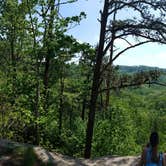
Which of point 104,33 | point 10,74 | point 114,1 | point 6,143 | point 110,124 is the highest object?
point 114,1

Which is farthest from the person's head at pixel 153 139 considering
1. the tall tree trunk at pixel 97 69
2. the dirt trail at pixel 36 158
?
the tall tree trunk at pixel 97 69

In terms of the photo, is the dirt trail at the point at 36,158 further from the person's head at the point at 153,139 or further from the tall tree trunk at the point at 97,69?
the tall tree trunk at the point at 97,69

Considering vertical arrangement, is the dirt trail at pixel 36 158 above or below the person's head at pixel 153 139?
below

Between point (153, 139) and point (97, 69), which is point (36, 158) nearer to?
point (153, 139)

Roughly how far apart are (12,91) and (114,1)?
18.3 ft

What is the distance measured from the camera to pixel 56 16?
55.1ft

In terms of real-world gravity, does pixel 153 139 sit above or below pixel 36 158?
above

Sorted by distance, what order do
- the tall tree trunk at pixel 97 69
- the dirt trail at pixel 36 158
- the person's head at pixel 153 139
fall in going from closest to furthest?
the person's head at pixel 153 139 < the dirt trail at pixel 36 158 < the tall tree trunk at pixel 97 69

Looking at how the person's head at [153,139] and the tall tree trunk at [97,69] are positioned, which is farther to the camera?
the tall tree trunk at [97,69]

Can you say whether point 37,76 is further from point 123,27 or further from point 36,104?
point 123,27

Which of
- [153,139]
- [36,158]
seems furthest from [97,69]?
[153,139]

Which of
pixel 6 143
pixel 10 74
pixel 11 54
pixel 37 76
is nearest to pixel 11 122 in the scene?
pixel 10 74

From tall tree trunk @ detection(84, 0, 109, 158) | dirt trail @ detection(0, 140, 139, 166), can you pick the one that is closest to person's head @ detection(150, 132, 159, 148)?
dirt trail @ detection(0, 140, 139, 166)

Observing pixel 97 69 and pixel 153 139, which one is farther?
pixel 97 69
